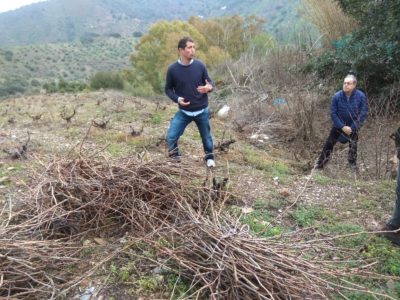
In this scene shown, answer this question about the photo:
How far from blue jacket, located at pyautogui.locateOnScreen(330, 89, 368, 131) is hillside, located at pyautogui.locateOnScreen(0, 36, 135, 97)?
3974 centimetres

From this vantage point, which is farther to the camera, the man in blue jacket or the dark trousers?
the dark trousers

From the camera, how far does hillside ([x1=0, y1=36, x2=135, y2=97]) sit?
4696cm

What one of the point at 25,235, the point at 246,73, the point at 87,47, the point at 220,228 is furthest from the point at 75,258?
the point at 87,47

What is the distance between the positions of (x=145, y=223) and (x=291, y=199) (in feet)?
5.77

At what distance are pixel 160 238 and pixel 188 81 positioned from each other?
7.15 ft

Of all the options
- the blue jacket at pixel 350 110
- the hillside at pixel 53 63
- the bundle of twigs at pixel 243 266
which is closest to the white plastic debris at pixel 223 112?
Answer: the blue jacket at pixel 350 110

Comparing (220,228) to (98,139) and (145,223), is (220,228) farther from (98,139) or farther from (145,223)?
(98,139)

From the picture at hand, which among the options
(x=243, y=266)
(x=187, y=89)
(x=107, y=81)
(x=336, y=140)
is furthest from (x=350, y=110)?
(x=107, y=81)

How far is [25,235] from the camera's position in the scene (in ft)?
10.1

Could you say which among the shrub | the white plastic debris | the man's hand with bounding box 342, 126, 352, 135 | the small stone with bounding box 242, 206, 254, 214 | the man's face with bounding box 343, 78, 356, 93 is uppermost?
the man's face with bounding box 343, 78, 356, 93

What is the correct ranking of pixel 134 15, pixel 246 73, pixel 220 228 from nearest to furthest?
pixel 220 228, pixel 246 73, pixel 134 15

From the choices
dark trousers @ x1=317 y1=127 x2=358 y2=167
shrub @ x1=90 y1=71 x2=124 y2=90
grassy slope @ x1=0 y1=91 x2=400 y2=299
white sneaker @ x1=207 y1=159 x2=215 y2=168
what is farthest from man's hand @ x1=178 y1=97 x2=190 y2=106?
shrub @ x1=90 y1=71 x2=124 y2=90

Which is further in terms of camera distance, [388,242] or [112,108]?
[112,108]

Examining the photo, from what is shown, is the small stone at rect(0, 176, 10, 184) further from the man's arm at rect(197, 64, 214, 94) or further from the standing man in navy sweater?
the man's arm at rect(197, 64, 214, 94)
